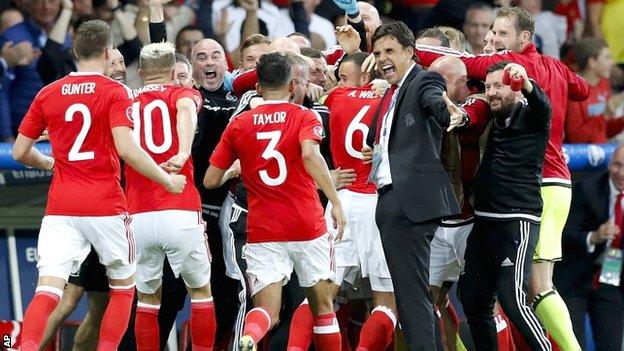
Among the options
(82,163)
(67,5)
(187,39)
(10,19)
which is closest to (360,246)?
(82,163)

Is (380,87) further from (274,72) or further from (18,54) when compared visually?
(18,54)

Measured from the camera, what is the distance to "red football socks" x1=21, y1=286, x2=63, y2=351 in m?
9.12

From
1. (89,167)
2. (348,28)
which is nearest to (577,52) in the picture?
(348,28)

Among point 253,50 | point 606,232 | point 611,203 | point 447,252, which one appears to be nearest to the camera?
point 447,252

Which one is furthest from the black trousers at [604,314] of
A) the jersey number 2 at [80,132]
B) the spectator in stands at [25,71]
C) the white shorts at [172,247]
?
the spectator in stands at [25,71]

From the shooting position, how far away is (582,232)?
1140cm

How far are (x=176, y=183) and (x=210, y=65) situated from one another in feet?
5.80

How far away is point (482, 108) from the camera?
32.2 feet

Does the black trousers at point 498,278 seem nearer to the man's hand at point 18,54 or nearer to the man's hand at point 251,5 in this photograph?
the man's hand at point 251,5

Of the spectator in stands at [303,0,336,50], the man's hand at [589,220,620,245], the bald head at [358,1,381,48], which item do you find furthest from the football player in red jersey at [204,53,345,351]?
the spectator in stands at [303,0,336,50]

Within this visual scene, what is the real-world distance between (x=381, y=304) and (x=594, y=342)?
2.34m

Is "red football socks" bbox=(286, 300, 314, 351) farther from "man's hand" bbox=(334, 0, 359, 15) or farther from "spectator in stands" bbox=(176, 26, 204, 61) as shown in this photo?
"spectator in stands" bbox=(176, 26, 204, 61)

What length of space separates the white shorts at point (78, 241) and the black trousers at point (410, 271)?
63.8 inches

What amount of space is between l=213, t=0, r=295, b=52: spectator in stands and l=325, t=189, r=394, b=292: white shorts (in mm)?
3373
